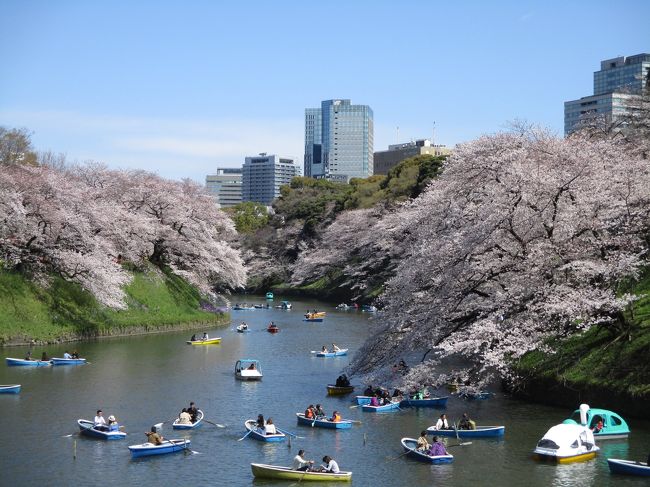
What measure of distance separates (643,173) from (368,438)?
53.1 ft

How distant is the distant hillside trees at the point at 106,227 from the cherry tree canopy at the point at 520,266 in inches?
939

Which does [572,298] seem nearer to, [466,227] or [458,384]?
[466,227]

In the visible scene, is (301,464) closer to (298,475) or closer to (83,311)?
(298,475)

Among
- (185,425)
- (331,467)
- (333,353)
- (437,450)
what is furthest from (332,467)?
(333,353)

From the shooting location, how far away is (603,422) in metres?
27.2

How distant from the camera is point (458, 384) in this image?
34.7 metres

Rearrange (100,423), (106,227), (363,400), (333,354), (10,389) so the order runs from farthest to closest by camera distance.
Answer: (106,227) → (333,354) → (10,389) → (363,400) → (100,423)

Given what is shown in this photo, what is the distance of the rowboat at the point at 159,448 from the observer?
26203mm

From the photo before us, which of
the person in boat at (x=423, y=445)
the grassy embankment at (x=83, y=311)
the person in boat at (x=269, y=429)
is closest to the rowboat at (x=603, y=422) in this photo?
the person in boat at (x=423, y=445)

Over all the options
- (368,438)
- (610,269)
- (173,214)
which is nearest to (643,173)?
(610,269)

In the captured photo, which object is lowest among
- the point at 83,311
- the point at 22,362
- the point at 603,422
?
the point at 603,422

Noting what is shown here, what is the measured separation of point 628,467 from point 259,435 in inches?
465

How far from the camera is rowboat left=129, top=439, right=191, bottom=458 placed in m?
26.2

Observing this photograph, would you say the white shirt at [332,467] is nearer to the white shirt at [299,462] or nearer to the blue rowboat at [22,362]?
the white shirt at [299,462]
